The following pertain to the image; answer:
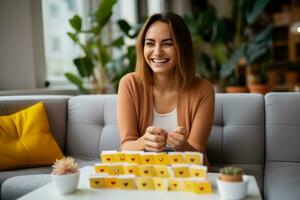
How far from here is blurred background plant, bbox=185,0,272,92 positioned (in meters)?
3.48

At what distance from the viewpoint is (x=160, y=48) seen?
4.61 ft

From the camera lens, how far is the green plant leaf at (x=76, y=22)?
2.68 m

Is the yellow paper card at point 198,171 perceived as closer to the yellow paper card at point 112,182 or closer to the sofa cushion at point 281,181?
the yellow paper card at point 112,182

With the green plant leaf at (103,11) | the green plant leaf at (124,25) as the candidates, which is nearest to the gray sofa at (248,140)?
the green plant leaf at (103,11)

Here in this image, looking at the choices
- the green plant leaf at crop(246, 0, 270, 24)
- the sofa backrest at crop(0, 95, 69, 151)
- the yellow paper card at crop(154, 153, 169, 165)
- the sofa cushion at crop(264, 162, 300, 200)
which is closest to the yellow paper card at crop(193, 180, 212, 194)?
the yellow paper card at crop(154, 153, 169, 165)

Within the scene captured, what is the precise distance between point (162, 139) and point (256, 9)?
122 inches

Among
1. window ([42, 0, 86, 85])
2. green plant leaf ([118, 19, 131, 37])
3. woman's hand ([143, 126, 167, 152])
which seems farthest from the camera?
window ([42, 0, 86, 85])

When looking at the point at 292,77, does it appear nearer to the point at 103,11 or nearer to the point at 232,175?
the point at 103,11

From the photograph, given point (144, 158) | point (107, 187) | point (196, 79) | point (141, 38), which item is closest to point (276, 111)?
point (196, 79)

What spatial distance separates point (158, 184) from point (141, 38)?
736 mm

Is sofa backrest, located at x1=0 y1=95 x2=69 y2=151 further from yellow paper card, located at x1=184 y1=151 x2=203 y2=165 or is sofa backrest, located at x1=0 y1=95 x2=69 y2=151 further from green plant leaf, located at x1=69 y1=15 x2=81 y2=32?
yellow paper card, located at x1=184 y1=151 x2=203 y2=165

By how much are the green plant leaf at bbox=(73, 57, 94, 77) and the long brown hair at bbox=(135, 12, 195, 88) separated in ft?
4.47

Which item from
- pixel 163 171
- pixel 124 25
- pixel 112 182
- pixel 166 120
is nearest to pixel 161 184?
pixel 163 171

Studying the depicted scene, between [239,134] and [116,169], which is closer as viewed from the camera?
[116,169]
